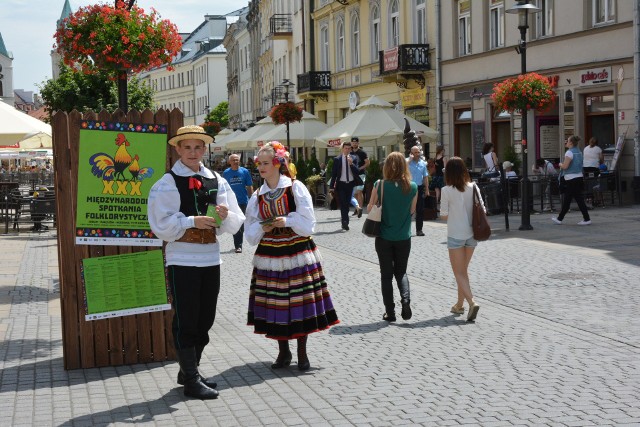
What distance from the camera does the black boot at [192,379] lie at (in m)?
Answer: 6.92

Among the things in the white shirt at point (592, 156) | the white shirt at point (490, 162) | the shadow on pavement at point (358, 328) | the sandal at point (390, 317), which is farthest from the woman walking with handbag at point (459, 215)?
the white shirt at point (490, 162)

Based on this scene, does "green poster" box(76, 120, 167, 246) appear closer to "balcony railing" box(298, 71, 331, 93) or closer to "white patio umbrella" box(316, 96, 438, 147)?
"white patio umbrella" box(316, 96, 438, 147)

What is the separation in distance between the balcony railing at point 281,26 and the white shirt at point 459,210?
46559 mm

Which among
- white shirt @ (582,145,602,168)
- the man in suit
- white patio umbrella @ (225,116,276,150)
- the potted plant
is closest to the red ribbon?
the potted plant

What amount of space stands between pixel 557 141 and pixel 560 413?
22.1 metres

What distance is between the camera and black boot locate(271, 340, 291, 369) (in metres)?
7.86

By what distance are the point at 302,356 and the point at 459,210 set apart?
9.88 ft

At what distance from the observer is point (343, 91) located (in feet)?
147

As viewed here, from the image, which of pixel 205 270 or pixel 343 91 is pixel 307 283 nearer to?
pixel 205 270

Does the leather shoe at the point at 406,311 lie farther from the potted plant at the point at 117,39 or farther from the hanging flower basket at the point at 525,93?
the hanging flower basket at the point at 525,93

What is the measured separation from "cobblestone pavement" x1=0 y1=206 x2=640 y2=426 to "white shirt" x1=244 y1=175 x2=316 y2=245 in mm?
1047

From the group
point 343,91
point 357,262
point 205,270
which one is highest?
point 343,91

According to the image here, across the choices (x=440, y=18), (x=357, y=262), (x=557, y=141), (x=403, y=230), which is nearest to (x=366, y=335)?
(x=403, y=230)

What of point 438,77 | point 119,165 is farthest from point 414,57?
point 119,165
